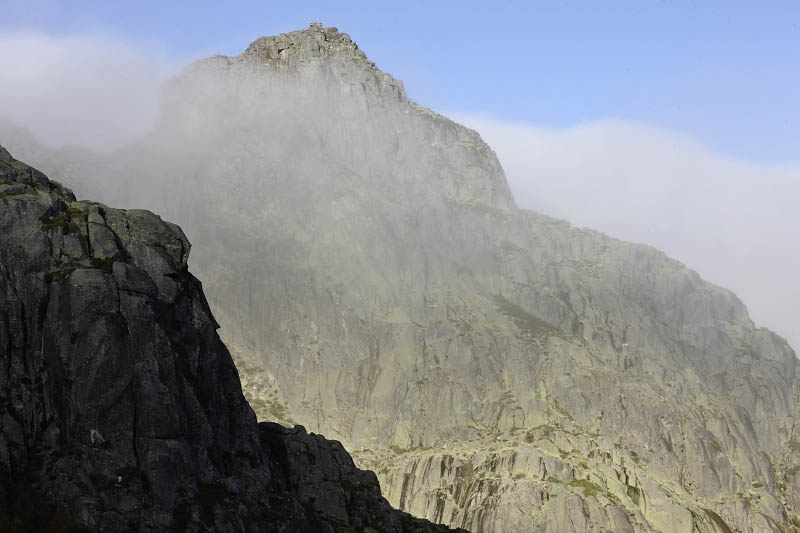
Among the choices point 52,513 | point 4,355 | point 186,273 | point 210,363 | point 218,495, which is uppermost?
point 186,273

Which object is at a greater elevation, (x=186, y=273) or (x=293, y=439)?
(x=186, y=273)

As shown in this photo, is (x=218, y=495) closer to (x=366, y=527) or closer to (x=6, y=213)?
(x=366, y=527)

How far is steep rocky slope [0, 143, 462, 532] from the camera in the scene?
78.2 meters

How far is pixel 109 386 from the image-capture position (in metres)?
82.4

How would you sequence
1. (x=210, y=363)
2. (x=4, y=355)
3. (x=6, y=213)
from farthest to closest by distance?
(x=210, y=363)
(x=6, y=213)
(x=4, y=355)

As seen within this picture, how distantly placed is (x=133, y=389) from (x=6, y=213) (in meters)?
23.1

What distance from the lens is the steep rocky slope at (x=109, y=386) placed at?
78250mm

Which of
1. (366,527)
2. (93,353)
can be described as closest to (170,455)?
(93,353)

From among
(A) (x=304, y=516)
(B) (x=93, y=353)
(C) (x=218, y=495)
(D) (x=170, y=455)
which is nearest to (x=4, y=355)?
(B) (x=93, y=353)

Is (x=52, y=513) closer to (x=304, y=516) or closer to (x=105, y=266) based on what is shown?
(x=105, y=266)

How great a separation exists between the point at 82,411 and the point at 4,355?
915 centimetres

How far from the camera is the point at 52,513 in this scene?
75750mm

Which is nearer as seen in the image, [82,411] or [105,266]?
[82,411]

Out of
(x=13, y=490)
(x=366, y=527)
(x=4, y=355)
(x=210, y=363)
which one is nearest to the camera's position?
(x=13, y=490)
